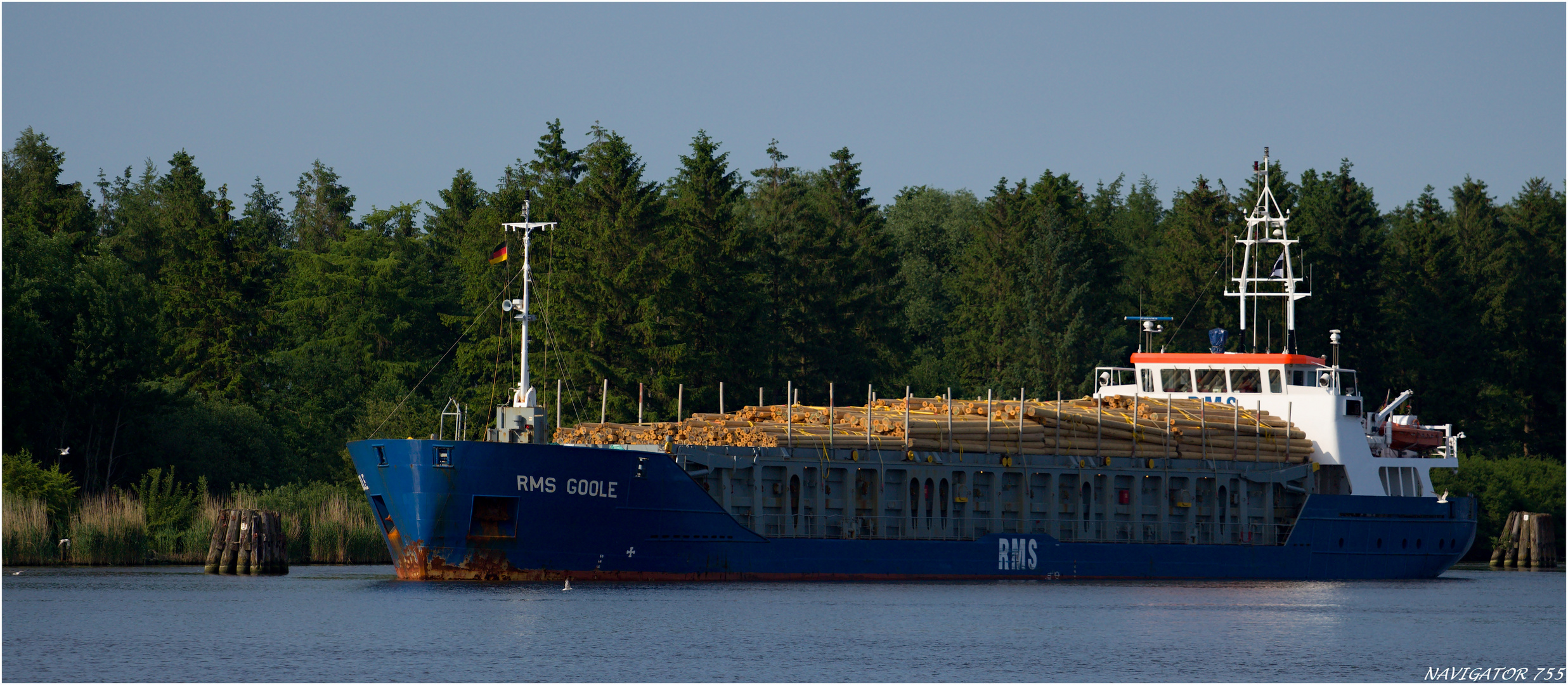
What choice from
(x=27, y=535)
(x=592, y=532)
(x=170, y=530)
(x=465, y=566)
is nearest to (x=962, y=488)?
(x=592, y=532)

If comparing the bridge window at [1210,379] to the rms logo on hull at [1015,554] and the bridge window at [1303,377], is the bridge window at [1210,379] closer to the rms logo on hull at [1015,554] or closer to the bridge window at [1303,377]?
the bridge window at [1303,377]

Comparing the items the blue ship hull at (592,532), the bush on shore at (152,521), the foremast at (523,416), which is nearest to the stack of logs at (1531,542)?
the blue ship hull at (592,532)

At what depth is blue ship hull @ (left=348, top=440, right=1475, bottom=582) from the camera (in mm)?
44969

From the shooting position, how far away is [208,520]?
58.8 metres

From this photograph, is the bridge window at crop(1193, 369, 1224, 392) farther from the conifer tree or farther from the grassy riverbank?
the conifer tree

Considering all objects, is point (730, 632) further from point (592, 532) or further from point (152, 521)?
point (152, 521)

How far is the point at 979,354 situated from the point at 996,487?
46725mm

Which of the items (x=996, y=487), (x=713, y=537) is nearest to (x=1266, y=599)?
(x=996, y=487)

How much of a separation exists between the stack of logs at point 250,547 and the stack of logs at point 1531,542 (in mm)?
47391

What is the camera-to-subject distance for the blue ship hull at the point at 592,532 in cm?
4497

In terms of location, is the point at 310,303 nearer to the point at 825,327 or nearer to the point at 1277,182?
the point at 825,327

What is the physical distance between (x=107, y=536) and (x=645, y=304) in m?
27.8

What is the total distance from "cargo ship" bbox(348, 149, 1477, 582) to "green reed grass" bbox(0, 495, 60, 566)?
11974 mm

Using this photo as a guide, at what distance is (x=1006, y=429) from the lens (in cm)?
5222
